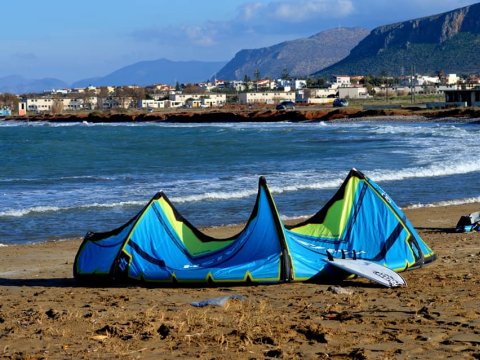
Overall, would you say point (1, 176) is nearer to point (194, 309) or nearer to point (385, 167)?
point (385, 167)

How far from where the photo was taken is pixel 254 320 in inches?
330

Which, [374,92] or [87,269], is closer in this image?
[87,269]

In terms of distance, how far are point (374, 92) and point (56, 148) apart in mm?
129417

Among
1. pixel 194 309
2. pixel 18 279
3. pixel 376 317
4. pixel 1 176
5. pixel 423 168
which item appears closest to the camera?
pixel 376 317

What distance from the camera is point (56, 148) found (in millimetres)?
56031

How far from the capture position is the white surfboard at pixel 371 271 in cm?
1031

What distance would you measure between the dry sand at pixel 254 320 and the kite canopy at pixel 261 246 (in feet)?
0.87

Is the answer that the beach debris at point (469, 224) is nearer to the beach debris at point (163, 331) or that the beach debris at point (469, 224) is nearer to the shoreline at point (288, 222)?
the shoreline at point (288, 222)

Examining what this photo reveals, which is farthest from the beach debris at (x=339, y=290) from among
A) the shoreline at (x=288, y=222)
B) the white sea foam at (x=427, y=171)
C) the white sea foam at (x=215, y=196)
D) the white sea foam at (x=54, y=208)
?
the white sea foam at (x=427, y=171)

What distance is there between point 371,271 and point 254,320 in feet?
8.83

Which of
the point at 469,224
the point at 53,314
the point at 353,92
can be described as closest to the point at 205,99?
the point at 353,92

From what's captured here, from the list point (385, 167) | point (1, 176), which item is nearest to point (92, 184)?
point (1, 176)

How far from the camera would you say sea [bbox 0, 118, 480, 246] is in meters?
20.1

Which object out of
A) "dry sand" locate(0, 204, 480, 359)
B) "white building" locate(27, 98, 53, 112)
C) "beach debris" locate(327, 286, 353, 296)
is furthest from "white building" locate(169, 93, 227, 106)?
"beach debris" locate(327, 286, 353, 296)
